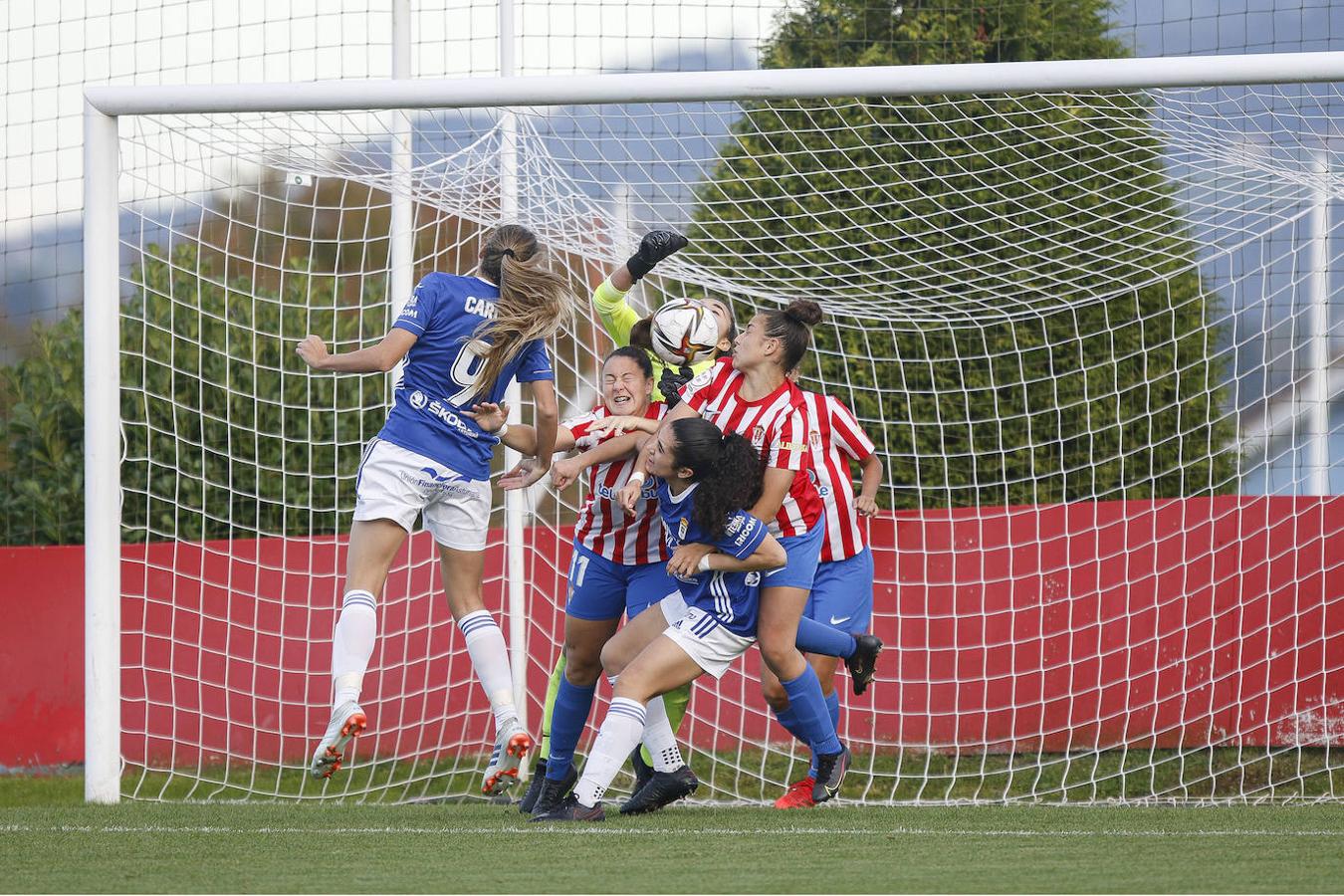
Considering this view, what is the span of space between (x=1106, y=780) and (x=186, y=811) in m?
4.52

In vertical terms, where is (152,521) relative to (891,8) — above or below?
below

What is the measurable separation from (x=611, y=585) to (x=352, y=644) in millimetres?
906

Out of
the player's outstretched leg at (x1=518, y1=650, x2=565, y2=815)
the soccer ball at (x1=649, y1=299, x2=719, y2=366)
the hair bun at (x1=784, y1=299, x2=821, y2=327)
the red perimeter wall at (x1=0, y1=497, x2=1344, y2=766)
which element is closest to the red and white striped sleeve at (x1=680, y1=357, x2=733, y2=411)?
the soccer ball at (x1=649, y1=299, x2=719, y2=366)

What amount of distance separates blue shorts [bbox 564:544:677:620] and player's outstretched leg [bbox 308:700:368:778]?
895mm

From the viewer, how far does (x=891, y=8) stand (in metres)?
10.9

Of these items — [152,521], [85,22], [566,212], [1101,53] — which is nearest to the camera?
[566,212]

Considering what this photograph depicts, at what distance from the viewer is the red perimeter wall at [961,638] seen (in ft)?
24.1

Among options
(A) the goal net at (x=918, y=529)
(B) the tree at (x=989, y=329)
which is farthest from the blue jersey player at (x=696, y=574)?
(B) the tree at (x=989, y=329)

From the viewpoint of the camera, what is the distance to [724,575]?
4.71 metres

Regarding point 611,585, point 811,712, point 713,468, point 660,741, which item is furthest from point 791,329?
point 660,741

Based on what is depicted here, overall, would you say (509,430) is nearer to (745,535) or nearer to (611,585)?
(611,585)

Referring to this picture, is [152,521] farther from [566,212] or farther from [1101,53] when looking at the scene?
[1101,53]

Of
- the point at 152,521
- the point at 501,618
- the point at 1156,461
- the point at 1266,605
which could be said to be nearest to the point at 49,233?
the point at 152,521

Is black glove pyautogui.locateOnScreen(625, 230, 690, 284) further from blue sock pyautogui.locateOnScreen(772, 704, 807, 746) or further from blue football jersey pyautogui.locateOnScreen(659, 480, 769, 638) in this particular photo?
blue sock pyautogui.locateOnScreen(772, 704, 807, 746)
